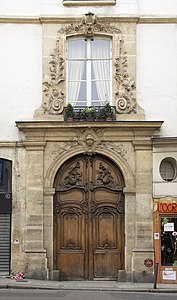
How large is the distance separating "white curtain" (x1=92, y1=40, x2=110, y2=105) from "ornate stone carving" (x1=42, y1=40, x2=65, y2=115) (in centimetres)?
110

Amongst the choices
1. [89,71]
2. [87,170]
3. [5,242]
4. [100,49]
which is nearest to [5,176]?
[5,242]

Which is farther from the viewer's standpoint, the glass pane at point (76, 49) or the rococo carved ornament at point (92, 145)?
the glass pane at point (76, 49)

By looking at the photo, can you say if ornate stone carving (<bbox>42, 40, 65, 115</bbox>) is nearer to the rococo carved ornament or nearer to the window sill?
the rococo carved ornament

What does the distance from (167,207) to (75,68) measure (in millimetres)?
5138

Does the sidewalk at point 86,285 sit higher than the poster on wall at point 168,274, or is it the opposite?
the poster on wall at point 168,274

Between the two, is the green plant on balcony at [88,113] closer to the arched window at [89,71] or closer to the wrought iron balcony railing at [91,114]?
the wrought iron balcony railing at [91,114]

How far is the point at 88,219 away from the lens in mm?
19188

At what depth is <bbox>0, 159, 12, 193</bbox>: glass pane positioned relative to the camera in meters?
19.4

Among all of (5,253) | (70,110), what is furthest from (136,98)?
(5,253)

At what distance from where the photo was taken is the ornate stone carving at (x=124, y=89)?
63.5 ft

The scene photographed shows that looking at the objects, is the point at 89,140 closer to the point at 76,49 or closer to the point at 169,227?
the point at 76,49

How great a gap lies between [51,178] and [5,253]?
264 centimetres

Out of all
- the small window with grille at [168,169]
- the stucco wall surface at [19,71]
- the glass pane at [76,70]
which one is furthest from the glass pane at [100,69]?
the small window with grille at [168,169]

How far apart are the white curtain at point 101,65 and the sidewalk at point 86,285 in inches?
224
